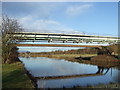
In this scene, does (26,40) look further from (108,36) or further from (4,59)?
(108,36)

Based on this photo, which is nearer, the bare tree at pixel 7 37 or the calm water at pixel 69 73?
the calm water at pixel 69 73

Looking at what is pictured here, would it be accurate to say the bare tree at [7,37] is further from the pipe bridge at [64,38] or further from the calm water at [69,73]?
the pipe bridge at [64,38]

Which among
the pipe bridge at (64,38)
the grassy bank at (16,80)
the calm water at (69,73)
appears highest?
the pipe bridge at (64,38)

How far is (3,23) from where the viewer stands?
118ft

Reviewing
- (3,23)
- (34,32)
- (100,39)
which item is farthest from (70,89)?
(100,39)

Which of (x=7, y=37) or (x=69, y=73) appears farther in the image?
(x=7, y=37)

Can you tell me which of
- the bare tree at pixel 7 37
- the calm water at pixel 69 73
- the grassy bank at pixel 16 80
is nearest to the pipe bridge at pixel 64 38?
the bare tree at pixel 7 37

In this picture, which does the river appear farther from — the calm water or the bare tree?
the bare tree

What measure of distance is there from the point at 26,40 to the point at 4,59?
62.0ft

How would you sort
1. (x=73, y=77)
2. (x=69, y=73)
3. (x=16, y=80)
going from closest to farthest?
(x=16, y=80), (x=73, y=77), (x=69, y=73)

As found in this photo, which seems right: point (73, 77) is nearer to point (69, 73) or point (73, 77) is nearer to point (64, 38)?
point (69, 73)

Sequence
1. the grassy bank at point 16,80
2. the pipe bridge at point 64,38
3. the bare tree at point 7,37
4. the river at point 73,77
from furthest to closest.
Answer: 1. the pipe bridge at point 64,38
2. the bare tree at point 7,37
3. the river at point 73,77
4. the grassy bank at point 16,80

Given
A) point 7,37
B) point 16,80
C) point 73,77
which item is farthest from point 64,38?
point 16,80

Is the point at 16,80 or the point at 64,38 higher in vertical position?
the point at 64,38
